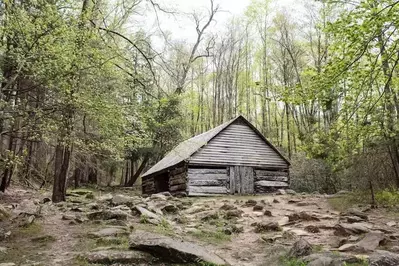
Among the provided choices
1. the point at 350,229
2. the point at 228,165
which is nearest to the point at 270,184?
the point at 228,165

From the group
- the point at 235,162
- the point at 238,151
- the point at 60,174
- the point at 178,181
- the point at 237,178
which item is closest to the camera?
the point at 60,174

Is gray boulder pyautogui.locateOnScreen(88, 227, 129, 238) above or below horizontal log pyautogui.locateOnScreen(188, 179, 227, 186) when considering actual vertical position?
below

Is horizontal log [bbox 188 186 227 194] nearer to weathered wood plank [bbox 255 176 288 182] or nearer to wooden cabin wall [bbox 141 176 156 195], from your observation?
weathered wood plank [bbox 255 176 288 182]

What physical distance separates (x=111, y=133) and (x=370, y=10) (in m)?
6.38

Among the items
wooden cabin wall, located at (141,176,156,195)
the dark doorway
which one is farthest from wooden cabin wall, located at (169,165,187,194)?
wooden cabin wall, located at (141,176,156,195)

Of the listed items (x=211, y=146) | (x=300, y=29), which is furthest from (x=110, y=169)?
(x=300, y=29)

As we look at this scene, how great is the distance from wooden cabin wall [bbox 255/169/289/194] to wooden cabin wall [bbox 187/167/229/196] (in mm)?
2234

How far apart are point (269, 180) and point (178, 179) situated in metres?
5.81

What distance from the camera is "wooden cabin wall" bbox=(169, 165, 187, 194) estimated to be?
18.1 m

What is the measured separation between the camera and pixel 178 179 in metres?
18.9

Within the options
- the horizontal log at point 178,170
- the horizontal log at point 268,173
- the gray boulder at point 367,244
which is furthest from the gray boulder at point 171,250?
the horizontal log at point 268,173

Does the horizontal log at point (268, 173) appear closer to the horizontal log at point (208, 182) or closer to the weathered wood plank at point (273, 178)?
the weathered wood plank at point (273, 178)

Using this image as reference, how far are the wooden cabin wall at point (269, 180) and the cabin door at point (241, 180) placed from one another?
443 millimetres

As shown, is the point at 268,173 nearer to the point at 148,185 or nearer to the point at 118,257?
the point at 148,185
